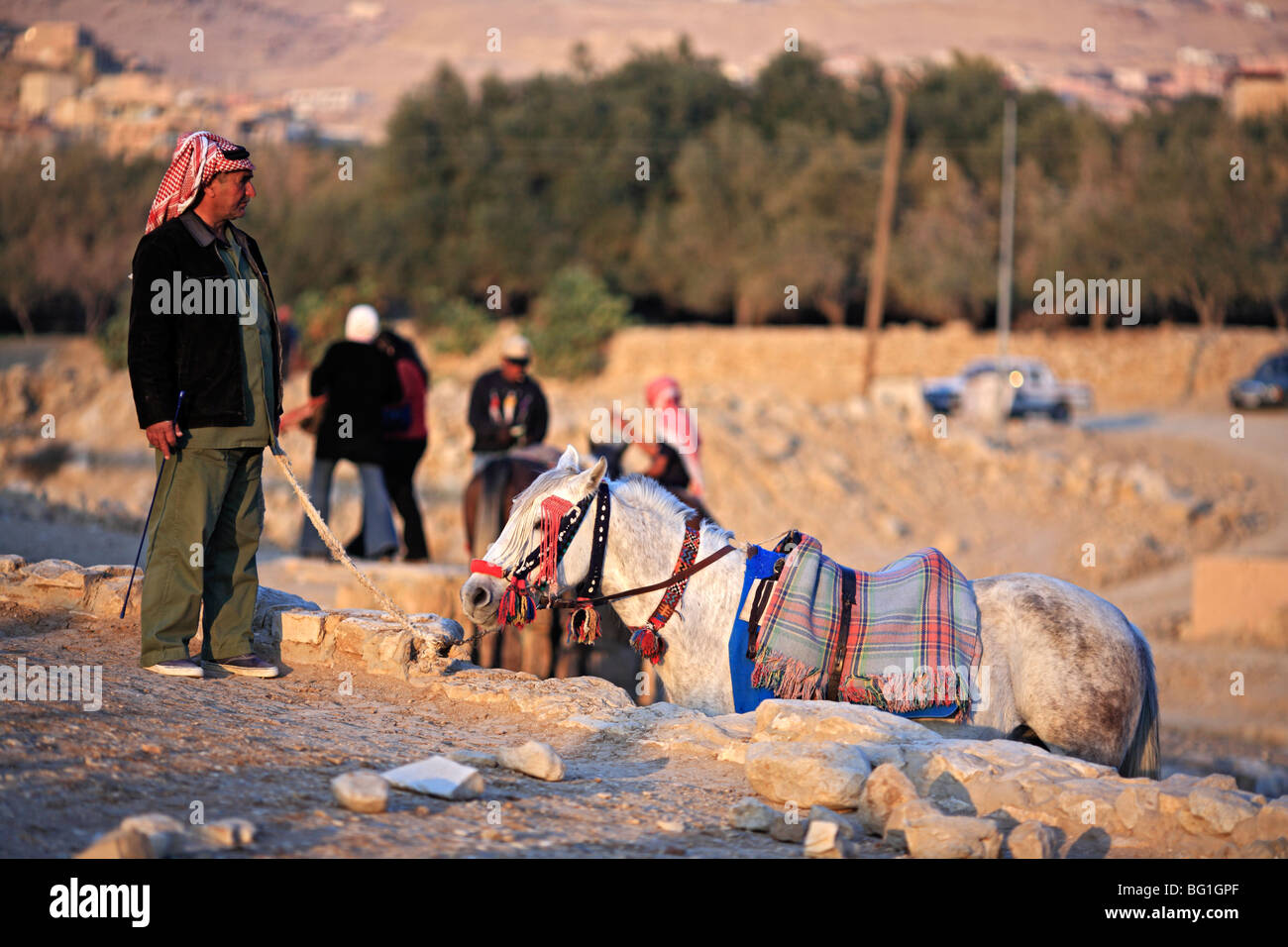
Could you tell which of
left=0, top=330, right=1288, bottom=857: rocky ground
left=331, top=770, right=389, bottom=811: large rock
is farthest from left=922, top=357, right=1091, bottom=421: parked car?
left=331, top=770, right=389, bottom=811: large rock

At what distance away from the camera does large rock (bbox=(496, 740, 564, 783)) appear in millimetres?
4148

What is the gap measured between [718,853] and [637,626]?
Result: 1.68 metres

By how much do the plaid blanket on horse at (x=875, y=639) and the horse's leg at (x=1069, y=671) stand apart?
0.20 metres

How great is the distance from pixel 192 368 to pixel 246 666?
1371 millimetres

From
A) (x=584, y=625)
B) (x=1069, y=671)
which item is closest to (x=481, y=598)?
(x=584, y=625)

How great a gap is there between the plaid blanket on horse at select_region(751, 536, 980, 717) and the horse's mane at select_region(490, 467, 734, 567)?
48 cm

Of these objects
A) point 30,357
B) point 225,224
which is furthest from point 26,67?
point 225,224

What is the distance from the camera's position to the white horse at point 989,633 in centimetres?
493

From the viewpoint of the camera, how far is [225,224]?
525 centimetres

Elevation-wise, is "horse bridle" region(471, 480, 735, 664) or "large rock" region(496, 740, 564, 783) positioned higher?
"horse bridle" region(471, 480, 735, 664)

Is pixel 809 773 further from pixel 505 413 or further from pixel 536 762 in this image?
pixel 505 413

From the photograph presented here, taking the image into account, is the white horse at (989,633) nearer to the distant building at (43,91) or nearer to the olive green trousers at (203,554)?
the olive green trousers at (203,554)

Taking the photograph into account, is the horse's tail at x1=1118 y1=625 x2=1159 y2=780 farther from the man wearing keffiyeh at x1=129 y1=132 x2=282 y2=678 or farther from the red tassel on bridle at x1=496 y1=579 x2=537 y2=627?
the man wearing keffiyeh at x1=129 y1=132 x2=282 y2=678

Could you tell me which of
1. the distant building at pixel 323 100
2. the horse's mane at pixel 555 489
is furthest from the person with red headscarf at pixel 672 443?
the distant building at pixel 323 100
